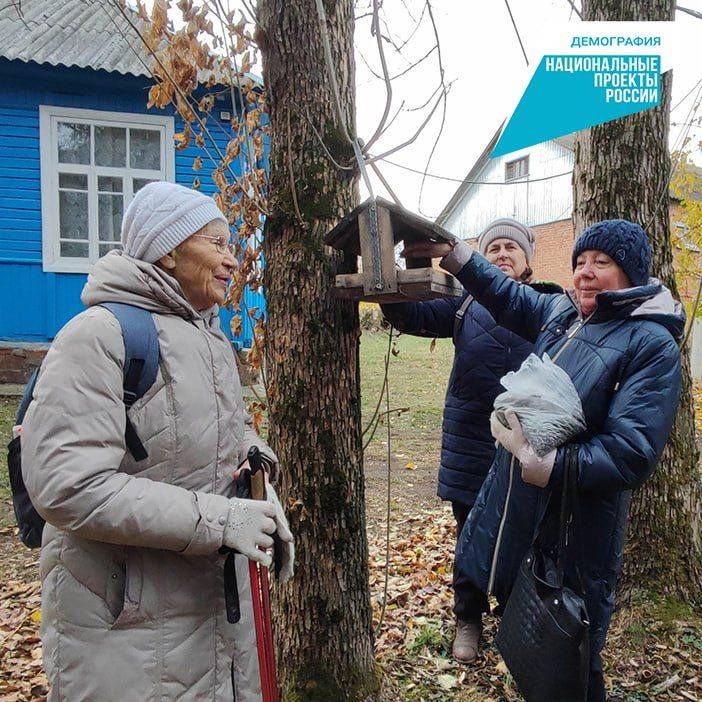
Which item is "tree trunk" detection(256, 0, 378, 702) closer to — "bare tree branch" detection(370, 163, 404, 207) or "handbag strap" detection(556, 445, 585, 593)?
"bare tree branch" detection(370, 163, 404, 207)

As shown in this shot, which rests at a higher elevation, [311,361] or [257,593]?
[311,361]

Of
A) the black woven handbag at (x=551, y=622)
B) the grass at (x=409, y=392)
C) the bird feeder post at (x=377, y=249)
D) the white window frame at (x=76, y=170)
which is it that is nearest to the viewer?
the black woven handbag at (x=551, y=622)

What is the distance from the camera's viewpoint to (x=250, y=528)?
62.0 inches

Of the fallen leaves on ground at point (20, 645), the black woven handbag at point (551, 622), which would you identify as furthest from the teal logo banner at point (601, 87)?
the fallen leaves on ground at point (20, 645)

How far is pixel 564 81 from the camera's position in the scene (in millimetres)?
9039

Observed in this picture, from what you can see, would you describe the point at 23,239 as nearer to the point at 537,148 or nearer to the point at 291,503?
the point at 291,503

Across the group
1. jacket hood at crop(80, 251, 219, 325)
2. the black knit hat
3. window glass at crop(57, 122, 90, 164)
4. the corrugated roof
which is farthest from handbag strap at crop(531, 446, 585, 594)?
window glass at crop(57, 122, 90, 164)

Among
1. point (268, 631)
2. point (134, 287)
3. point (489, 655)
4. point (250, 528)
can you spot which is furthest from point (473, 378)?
point (134, 287)

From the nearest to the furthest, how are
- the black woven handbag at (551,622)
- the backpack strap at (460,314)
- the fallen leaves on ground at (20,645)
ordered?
the black woven handbag at (551,622), the fallen leaves on ground at (20,645), the backpack strap at (460,314)

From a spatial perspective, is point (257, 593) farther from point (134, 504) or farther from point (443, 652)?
point (443, 652)

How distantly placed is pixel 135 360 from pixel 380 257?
103 centimetres

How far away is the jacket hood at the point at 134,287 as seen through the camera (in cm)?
157

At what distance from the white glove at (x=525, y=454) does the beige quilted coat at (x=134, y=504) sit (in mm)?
1004

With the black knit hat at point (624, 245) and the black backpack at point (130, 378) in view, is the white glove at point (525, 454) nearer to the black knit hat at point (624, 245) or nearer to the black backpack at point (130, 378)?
the black knit hat at point (624, 245)
